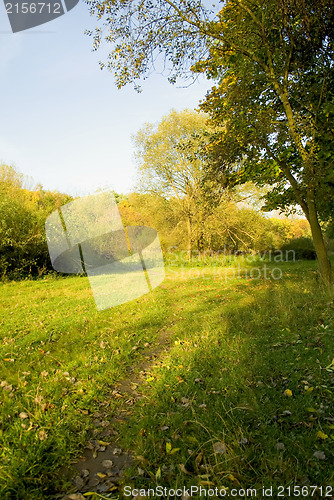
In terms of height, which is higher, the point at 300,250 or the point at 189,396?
the point at 300,250

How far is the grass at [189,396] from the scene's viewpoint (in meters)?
2.91

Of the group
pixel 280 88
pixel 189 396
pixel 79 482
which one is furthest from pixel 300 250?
pixel 79 482

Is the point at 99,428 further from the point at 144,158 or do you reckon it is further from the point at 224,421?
the point at 144,158

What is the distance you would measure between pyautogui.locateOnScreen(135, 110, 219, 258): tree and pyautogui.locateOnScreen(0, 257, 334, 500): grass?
63.6ft

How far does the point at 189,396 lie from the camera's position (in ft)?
14.0

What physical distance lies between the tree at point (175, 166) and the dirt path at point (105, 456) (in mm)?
22691

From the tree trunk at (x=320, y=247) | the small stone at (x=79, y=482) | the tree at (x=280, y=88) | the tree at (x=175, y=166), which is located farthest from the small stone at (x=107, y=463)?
the tree at (x=175, y=166)

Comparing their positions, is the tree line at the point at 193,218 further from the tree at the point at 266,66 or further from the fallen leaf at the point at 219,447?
the fallen leaf at the point at 219,447

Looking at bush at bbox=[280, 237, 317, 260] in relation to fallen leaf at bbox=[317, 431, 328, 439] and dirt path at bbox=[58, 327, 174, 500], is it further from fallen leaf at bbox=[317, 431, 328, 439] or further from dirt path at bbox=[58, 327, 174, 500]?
fallen leaf at bbox=[317, 431, 328, 439]

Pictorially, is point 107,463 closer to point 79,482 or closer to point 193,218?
point 79,482

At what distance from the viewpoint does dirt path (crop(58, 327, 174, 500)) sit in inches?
113

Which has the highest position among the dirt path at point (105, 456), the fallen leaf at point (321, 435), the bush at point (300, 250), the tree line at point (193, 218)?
the tree line at point (193, 218)

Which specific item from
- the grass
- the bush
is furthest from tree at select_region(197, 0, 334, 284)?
the bush

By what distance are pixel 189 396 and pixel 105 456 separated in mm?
1459
